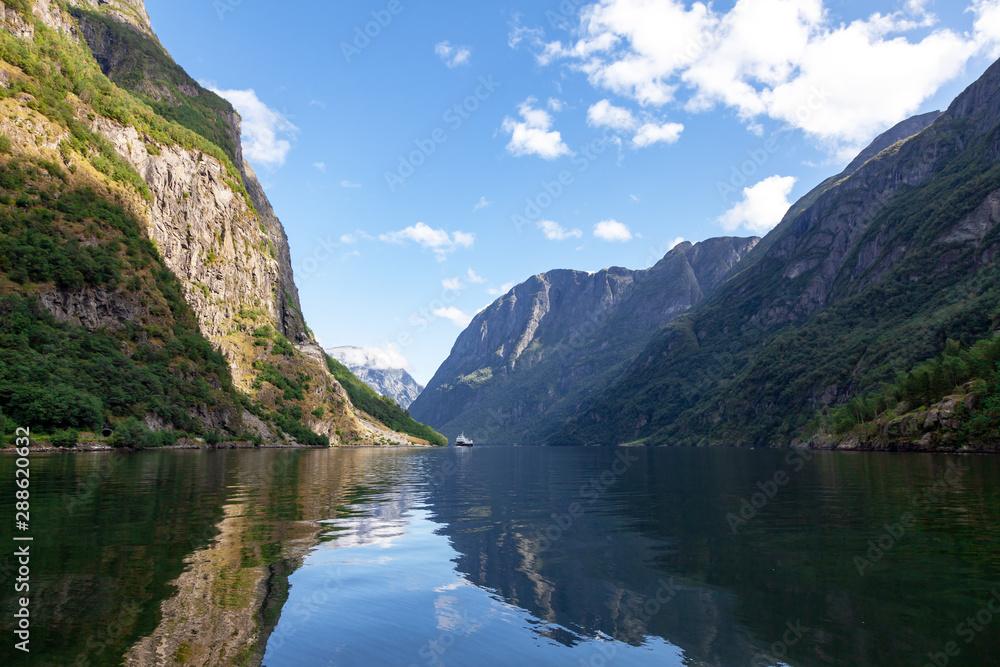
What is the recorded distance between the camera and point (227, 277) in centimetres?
17162

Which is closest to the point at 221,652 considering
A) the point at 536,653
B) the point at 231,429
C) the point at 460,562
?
the point at 536,653

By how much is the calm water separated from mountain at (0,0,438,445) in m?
72.7

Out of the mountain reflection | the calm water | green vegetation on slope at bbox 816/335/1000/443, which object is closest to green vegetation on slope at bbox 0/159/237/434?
the calm water

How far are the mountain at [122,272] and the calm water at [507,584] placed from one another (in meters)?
72.7

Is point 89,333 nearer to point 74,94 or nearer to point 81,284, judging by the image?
point 81,284

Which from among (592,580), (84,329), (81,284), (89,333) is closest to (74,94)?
(81,284)

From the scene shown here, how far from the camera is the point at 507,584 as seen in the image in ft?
49.1

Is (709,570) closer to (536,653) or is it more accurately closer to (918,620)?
(918,620)

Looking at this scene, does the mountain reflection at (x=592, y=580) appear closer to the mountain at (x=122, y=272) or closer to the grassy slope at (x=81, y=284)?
the mountain at (x=122, y=272)

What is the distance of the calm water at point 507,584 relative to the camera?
10.0 m

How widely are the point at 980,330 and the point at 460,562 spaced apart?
5964 inches

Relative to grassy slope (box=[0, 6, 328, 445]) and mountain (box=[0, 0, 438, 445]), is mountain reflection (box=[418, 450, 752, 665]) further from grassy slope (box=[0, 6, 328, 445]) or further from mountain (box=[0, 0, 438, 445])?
grassy slope (box=[0, 6, 328, 445])

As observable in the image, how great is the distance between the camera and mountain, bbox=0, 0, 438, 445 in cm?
8800

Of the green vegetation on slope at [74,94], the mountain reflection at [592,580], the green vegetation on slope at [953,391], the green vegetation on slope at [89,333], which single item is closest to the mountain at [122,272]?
the green vegetation on slope at [89,333]
